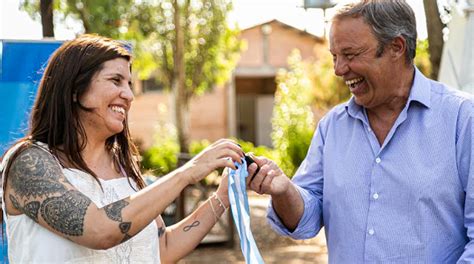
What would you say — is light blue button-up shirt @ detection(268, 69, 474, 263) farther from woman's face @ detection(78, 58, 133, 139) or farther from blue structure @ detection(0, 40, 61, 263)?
blue structure @ detection(0, 40, 61, 263)

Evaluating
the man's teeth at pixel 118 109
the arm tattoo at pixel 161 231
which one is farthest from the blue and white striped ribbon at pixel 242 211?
the man's teeth at pixel 118 109

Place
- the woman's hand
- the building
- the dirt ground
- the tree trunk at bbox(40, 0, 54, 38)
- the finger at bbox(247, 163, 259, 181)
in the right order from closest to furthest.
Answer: the woman's hand < the finger at bbox(247, 163, 259, 181) < the tree trunk at bbox(40, 0, 54, 38) < the dirt ground < the building

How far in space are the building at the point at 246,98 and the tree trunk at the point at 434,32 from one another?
22.3 metres

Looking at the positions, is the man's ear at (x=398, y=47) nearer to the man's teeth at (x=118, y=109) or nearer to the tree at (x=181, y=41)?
the man's teeth at (x=118, y=109)

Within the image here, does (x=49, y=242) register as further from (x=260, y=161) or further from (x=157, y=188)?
(x=260, y=161)

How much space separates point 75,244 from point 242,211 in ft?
2.38

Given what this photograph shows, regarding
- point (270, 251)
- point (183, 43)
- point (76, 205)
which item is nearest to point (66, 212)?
point (76, 205)

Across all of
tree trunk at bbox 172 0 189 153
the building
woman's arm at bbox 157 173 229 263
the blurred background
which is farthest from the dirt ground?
the building

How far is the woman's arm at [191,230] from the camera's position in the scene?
142 inches

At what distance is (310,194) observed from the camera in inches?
143

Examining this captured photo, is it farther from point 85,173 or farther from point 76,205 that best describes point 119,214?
point 85,173

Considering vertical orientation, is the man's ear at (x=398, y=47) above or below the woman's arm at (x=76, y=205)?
above

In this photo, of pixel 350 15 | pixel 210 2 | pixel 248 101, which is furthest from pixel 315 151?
pixel 248 101

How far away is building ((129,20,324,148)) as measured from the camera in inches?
1230
